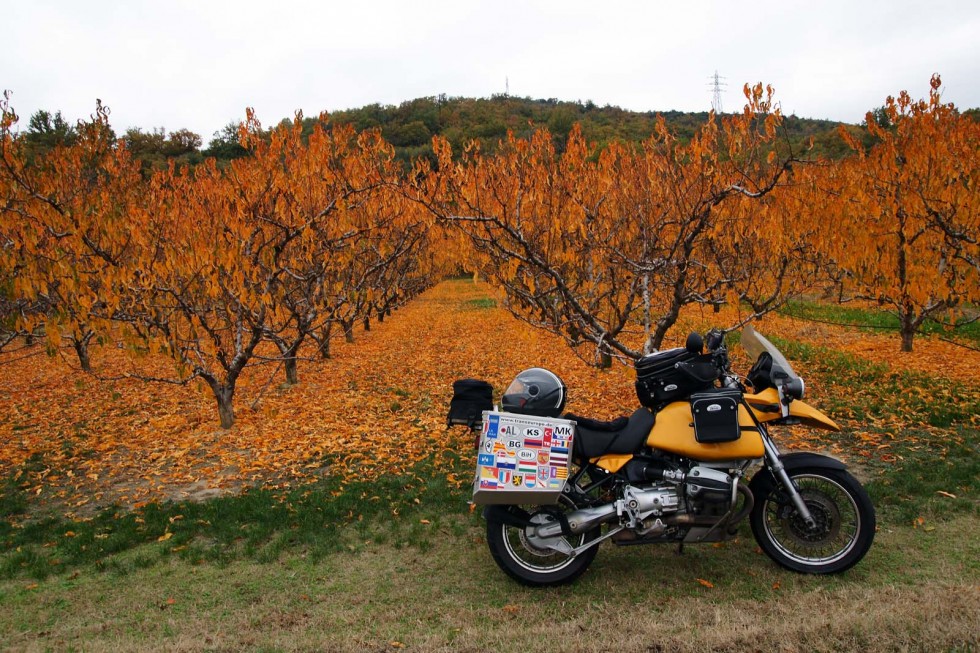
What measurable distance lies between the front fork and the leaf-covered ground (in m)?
3.13

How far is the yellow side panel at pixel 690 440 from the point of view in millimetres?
3627

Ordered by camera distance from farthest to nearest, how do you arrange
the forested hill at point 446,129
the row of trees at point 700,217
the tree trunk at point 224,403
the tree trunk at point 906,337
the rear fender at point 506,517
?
1. the forested hill at point 446,129
2. the tree trunk at point 906,337
3. the tree trunk at point 224,403
4. the row of trees at point 700,217
5. the rear fender at point 506,517

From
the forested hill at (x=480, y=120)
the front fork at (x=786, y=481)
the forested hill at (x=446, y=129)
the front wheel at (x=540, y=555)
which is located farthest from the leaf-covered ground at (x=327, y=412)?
the forested hill at (x=480, y=120)

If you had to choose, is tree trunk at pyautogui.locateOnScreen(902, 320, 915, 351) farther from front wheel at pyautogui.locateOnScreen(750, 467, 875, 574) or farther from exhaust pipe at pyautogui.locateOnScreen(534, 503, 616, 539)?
exhaust pipe at pyautogui.locateOnScreen(534, 503, 616, 539)

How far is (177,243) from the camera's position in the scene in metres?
8.58

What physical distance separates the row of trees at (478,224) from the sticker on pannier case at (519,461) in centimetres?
310

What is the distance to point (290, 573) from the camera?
4168 mm

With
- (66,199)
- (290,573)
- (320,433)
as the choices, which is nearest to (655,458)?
(290,573)

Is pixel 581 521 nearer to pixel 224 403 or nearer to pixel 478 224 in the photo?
pixel 478 224

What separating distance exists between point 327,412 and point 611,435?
619 cm

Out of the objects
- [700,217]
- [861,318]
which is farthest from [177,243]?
[861,318]

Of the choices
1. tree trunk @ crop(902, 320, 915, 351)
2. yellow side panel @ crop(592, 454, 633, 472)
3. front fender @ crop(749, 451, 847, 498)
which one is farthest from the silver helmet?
tree trunk @ crop(902, 320, 915, 351)

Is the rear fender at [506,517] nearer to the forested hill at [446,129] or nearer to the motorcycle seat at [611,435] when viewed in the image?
the motorcycle seat at [611,435]

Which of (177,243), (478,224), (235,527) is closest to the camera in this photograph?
(235,527)
